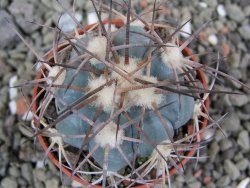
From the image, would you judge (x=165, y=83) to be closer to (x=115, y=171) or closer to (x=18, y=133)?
(x=115, y=171)

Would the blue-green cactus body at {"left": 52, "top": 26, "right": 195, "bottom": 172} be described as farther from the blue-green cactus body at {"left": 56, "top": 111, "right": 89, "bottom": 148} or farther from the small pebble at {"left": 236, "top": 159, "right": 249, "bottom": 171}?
the small pebble at {"left": 236, "top": 159, "right": 249, "bottom": 171}

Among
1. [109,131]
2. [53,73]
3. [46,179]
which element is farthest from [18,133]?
[109,131]

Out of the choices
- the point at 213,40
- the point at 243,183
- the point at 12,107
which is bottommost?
the point at 243,183

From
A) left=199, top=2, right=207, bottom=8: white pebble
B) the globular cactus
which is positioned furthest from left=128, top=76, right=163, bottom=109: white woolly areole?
left=199, top=2, right=207, bottom=8: white pebble

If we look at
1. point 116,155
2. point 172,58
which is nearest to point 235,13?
point 172,58

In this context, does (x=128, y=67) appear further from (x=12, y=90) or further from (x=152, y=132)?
(x=12, y=90)
